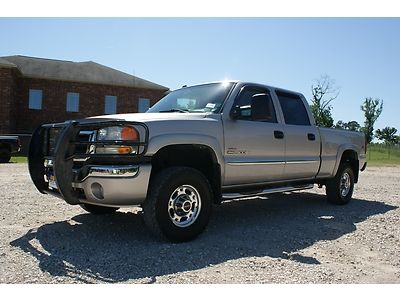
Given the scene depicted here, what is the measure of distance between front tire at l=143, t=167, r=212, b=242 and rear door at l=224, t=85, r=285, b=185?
593mm

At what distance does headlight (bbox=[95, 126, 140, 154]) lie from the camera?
4035 mm

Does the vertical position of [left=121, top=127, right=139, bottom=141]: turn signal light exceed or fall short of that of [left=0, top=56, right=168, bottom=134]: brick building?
it falls short

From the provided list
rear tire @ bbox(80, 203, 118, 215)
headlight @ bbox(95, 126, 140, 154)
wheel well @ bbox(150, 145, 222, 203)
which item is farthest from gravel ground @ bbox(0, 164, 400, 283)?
headlight @ bbox(95, 126, 140, 154)

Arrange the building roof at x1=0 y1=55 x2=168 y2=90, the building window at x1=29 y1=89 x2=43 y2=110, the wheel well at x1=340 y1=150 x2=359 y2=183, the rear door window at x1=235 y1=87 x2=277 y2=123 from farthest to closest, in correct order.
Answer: the building roof at x1=0 y1=55 x2=168 y2=90, the building window at x1=29 y1=89 x2=43 y2=110, the wheel well at x1=340 y1=150 x2=359 y2=183, the rear door window at x1=235 y1=87 x2=277 y2=123

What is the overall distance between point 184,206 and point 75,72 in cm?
2660

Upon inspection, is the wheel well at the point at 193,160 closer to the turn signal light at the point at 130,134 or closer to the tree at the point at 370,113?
the turn signal light at the point at 130,134

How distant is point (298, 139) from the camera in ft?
20.3

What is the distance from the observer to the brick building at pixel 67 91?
2703 cm

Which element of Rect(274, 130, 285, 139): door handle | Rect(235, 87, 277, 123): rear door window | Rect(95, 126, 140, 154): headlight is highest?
Rect(235, 87, 277, 123): rear door window

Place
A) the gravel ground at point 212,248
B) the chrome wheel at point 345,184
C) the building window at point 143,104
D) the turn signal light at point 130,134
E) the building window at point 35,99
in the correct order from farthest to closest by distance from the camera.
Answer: the building window at point 143,104
the building window at point 35,99
the chrome wheel at point 345,184
the turn signal light at point 130,134
the gravel ground at point 212,248

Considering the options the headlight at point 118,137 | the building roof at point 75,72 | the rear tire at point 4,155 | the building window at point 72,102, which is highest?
the building roof at point 75,72

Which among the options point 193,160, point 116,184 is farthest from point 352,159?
point 116,184

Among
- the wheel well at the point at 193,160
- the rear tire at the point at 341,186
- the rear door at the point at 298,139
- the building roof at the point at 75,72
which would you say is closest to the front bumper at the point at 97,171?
the wheel well at the point at 193,160

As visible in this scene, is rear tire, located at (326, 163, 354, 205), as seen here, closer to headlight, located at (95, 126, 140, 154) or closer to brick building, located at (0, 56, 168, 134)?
headlight, located at (95, 126, 140, 154)
